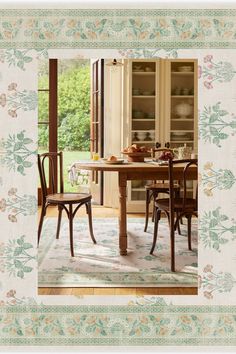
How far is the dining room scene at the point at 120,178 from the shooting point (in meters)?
4.04

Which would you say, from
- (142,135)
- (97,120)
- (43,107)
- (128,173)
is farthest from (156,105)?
(128,173)

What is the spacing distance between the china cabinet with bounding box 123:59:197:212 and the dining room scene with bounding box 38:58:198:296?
0.01 metres

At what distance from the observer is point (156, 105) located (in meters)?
6.73

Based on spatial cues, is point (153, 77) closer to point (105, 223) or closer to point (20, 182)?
point (105, 223)

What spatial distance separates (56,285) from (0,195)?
4.32ft

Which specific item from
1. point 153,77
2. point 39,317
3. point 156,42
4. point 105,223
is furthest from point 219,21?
point 153,77

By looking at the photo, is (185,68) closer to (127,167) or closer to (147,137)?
(147,137)

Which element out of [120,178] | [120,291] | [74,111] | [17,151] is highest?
[74,111]

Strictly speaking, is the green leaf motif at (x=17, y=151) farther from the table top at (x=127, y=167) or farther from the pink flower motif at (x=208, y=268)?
the table top at (x=127, y=167)

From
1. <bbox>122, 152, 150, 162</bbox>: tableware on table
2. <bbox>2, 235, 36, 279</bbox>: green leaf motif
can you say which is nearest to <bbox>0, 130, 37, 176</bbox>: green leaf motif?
<bbox>2, 235, 36, 279</bbox>: green leaf motif

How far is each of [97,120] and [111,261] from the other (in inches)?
132

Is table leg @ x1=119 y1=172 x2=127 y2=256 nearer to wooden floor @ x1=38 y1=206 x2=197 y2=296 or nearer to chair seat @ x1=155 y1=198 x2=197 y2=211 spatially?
chair seat @ x1=155 y1=198 x2=197 y2=211

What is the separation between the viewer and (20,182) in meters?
2.62

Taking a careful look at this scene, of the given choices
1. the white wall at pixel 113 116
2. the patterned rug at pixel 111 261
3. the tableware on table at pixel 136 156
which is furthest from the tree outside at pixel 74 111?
the tableware on table at pixel 136 156
